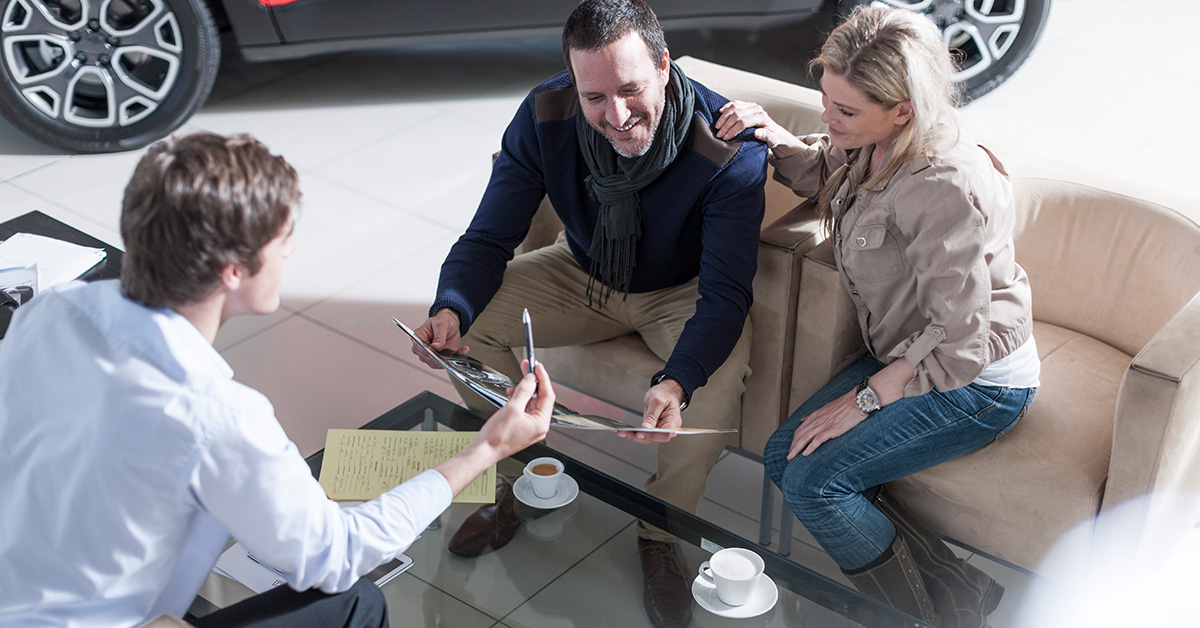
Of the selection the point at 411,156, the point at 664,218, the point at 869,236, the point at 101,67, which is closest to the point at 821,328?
the point at 869,236

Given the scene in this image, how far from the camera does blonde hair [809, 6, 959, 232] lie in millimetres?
1624

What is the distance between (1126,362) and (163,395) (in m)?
1.59

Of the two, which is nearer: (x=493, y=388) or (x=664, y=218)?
(x=493, y=388)

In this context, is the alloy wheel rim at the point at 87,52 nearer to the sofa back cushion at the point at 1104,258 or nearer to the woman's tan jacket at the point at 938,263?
the woman's tan jacket at the point at 938,263

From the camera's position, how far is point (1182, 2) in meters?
4.51

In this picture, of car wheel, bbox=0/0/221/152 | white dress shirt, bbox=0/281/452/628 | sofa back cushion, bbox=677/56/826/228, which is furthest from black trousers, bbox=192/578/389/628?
car wheel, bbox=0/0/221/152

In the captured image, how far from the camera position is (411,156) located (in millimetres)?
3535

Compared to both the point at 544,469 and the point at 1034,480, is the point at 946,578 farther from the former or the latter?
the point at 544,469

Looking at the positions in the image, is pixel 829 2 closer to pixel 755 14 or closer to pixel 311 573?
pixel 755 14

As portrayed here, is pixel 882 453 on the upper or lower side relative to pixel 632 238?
lower

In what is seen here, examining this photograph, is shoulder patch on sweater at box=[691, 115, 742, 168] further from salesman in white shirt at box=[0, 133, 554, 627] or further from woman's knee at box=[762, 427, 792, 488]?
salesman in white shirt at box=[0, 133, 554, 627]

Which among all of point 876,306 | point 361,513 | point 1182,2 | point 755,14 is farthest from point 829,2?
point 361,513

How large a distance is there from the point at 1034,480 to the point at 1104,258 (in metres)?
0.46

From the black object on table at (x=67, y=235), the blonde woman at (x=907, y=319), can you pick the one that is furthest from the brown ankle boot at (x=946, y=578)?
the black object on table at (x=67, y=235)
